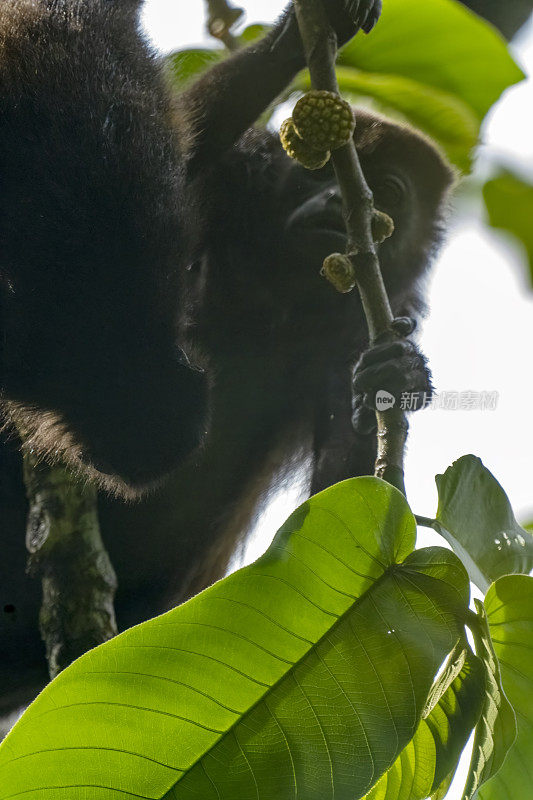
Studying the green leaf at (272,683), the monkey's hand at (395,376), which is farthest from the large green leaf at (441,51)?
the green leaf at (272,683)

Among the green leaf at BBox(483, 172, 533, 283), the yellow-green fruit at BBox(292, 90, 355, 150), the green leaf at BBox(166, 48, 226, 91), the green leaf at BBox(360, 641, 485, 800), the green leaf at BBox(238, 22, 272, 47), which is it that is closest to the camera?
the green leaf at BBox(360, 641, 485, 800)

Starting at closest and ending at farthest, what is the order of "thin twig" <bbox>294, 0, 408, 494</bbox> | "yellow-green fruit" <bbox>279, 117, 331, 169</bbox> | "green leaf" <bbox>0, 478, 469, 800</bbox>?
"green leaf" <bbox>0, 478, 469, 800</bbox> < "thin twig" <bbox>294, 0, 408, 494</bbox> < "yellow-green fruit" <bbox>279, 117, 331, 169</bbox>

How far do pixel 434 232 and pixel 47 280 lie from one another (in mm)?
1853

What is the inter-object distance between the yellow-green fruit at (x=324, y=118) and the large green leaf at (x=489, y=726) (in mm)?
1035

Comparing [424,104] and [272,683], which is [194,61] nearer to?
[424,104]

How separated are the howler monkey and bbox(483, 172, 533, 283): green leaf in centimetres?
48

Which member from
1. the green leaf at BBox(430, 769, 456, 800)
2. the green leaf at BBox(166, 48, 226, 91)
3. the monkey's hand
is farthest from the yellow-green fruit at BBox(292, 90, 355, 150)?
the green leaf at BBox(166, 48, 226, 91)

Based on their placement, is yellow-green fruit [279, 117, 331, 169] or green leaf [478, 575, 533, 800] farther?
yellow-green fruit [279, 117, 331, 169]

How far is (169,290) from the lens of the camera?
2.47 meters

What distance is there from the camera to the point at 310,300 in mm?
3240

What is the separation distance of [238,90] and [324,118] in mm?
1242

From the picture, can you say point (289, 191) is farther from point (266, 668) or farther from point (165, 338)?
point (266, 668)

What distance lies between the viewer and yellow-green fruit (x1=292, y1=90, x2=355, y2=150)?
188 centimetres

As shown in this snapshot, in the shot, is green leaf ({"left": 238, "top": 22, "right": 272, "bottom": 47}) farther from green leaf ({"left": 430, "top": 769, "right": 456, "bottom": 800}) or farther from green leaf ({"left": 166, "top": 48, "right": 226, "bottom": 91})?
green leaf ({"left": 430, "top": 769, "right": 456, "bottom": 800})
